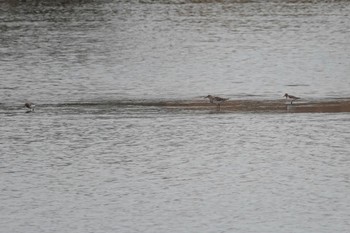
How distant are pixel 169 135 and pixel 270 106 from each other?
10.8 feet

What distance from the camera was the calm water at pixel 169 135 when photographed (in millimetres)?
15703

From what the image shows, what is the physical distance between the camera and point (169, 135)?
20.8 m

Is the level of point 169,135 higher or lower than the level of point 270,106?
lower

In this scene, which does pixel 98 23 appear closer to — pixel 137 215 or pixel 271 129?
pixel 271 129

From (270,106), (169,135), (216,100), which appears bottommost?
(169,135)

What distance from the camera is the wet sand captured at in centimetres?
2275

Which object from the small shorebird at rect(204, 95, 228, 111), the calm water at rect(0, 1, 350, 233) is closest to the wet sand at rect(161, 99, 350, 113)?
the small shorebird at rect(204, 95, 228, 111)

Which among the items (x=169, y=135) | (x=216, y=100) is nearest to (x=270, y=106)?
(x=216, y=100)

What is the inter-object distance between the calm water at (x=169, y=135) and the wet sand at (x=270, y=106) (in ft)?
1.46

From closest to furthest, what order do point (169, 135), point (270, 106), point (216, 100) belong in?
1. point (169, 135)
2. point (216, 100)
3. point (270, 106)

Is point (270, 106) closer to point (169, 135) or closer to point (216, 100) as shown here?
point (216, 100)

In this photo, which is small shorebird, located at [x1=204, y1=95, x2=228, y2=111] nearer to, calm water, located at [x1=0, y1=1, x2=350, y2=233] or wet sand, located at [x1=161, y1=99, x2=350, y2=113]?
wet sand, located at [x1=161, y1=99, x2=350, y2=113]

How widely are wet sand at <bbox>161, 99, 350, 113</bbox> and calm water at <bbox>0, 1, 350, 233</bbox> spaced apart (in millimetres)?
446

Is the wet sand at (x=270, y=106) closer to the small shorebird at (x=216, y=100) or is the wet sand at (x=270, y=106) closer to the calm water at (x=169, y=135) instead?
the small shorebird at (x=216, y=100)
